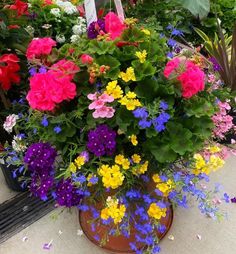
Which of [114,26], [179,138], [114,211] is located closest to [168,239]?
[114,211]

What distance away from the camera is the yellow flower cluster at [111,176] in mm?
1195

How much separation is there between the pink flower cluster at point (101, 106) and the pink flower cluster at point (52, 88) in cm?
9

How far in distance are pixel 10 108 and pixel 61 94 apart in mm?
613

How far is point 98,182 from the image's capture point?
132 centimetres

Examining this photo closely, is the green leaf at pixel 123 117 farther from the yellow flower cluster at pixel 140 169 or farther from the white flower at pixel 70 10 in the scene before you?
the white flower at pixel 70 10

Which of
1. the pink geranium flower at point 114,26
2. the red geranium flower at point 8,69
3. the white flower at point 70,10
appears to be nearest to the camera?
the pink geranium flower at point 114,26

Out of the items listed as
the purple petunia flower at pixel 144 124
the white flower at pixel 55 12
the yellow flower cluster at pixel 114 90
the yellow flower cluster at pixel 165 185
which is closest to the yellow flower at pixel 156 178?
the yellow flower cluster at pixel 165 185

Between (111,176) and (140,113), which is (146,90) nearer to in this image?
(140,113)

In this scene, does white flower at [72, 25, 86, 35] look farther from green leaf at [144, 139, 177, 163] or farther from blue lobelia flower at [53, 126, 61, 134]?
green leaf at [144, 139, 177, 163]

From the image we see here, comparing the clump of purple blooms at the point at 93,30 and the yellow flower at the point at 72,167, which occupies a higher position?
the clump of purple blooms at the point at 93,30

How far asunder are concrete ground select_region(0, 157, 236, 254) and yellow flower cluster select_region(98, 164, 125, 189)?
412mm

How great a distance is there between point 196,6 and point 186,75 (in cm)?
59

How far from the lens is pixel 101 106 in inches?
46.7

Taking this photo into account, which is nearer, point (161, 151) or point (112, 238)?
point (161, 151)
